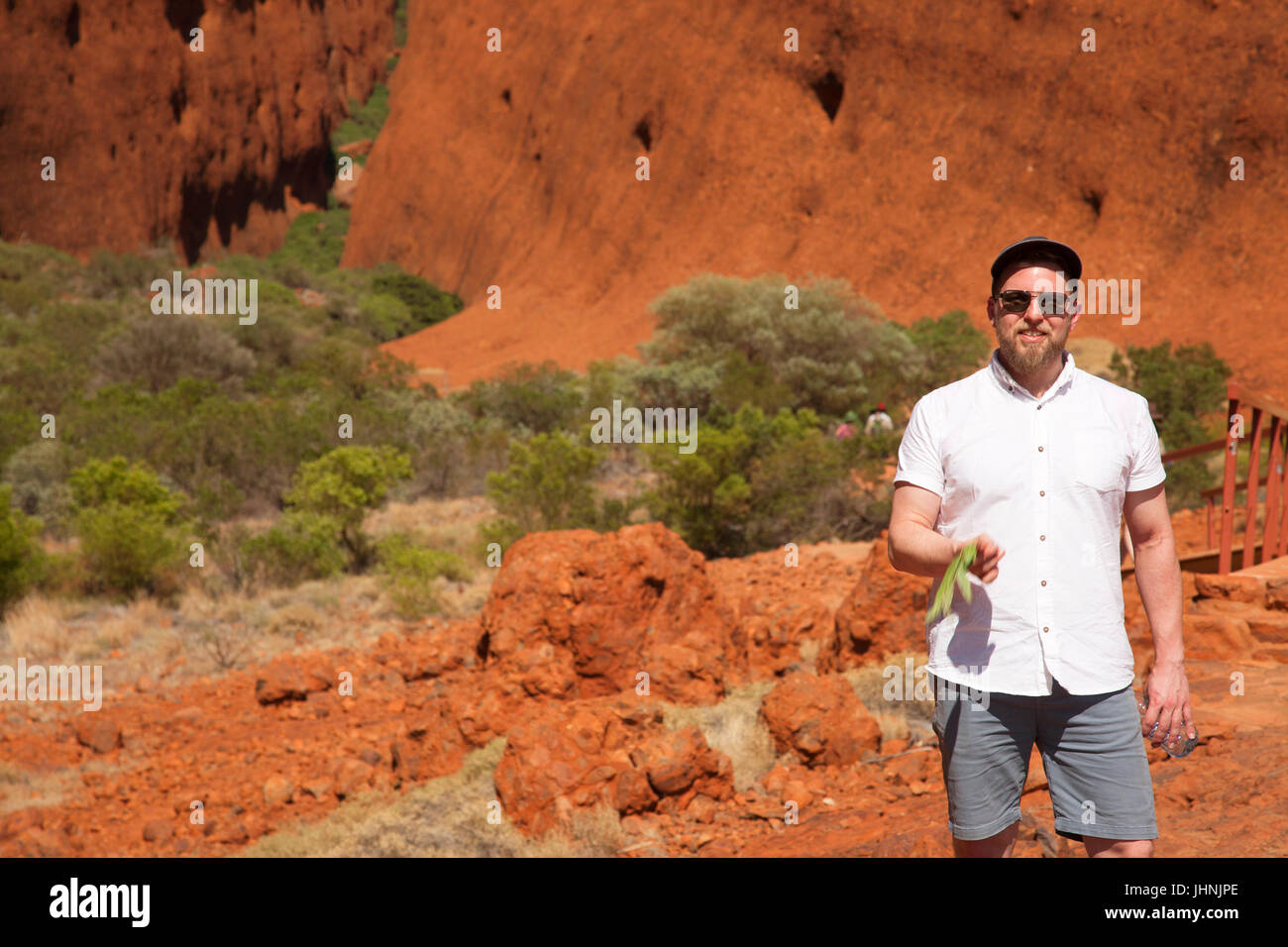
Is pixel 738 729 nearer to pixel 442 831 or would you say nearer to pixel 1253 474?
pixel 442 831

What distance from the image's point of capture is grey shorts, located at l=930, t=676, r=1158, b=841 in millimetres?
2156

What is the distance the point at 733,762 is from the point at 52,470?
10.2m

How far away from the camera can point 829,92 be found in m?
26.3

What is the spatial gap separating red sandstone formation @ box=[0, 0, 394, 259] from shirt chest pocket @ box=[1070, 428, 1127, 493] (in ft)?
130

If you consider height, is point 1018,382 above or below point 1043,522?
above

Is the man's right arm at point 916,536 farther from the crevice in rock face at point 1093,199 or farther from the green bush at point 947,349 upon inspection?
the crevice in rock face at point 1093,199

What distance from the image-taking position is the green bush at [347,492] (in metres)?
10.4

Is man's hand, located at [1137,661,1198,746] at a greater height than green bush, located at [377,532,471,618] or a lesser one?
lesser

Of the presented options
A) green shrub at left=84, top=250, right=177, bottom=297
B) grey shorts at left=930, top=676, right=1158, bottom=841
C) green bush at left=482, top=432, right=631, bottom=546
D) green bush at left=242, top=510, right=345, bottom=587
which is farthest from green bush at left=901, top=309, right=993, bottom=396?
green shrub at left=84, top=250, right=177, bottom=297

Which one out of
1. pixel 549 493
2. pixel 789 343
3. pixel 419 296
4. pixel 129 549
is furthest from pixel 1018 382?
pixel 419 296

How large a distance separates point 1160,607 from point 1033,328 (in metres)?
0.66

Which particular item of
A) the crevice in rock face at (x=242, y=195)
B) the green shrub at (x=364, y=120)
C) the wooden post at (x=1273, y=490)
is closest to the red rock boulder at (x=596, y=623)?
the wooden post at (x=1273, y=490)

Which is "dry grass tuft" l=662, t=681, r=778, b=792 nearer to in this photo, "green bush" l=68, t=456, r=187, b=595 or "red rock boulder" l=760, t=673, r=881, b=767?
"red rock boulder" l=760, t=673, r=881, b=767
